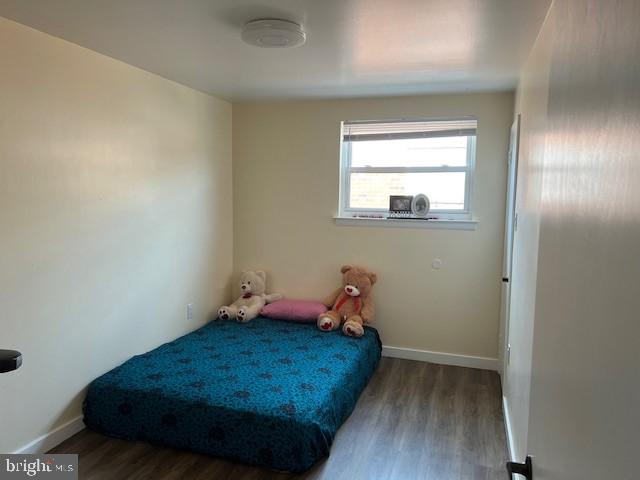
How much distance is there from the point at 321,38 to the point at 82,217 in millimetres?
1786

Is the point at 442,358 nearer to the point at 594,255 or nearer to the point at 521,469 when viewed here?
the point at 521,469

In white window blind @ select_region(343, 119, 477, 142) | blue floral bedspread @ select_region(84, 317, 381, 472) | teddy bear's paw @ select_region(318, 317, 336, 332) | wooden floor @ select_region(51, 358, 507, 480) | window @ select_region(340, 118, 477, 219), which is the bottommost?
wooden floor @ select_region(51, 358, 507, 480)

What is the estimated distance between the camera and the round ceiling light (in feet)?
7.06

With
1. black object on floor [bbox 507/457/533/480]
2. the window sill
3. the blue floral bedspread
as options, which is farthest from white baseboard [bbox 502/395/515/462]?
black object on floor [bbox 507/457/533/480]

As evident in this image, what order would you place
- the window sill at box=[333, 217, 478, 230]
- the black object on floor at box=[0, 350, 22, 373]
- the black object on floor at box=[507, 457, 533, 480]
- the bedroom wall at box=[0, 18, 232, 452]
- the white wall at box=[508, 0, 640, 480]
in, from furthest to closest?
the window sill at box=[333, 217, 478, 230], the bedroom wall at box=[0, 18, 232, 452], the black object on floor at box=[0, 350, 22, 373], the black object on floor at box=[507, 457, 533, 480], the white wall at box=[508, 0, 640, 480]

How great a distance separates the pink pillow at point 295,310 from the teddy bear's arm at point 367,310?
1.20 ft

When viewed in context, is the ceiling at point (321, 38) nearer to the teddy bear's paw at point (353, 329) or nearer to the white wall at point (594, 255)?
the white wall at point (594, 255)

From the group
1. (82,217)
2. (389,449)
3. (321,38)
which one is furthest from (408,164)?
(82,217)

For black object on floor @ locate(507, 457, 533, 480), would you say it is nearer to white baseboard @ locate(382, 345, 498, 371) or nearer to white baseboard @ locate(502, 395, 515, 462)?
white baseboard @ locate(502, 395, 515, 462)

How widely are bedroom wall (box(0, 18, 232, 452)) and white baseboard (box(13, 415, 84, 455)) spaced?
4 cm

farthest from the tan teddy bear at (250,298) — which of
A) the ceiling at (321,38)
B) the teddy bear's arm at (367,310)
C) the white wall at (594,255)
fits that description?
the white wall at (594,255)

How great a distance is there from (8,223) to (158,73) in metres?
1.56

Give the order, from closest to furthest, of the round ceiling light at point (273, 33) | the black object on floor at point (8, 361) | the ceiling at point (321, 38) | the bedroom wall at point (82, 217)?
1. the black object on floor at point (8, 361)
2. the ceiling at point (321, 38)
3. the round ceiling light at point (273, 33)
4. the bedroom wall at point (82, 217)

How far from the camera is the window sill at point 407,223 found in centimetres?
374
